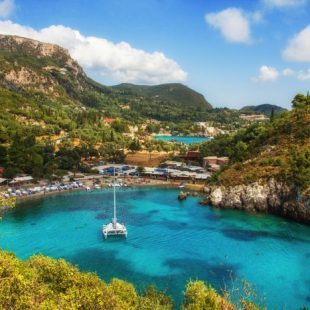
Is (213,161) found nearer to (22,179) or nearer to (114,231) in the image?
(22,179)

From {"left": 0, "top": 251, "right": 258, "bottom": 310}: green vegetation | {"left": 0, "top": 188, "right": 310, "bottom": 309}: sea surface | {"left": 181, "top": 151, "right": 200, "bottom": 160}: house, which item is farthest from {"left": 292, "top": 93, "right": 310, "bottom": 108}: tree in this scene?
{"left": 0, "top": 251, "right": 258, "bottom": 310}: green vegetation

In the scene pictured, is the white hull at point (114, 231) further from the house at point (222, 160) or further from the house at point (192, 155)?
the house at point (192, 155)

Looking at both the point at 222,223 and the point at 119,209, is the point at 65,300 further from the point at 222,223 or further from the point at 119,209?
the point at 119,209

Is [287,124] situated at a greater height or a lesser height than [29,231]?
greater

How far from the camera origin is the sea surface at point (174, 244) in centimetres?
3938

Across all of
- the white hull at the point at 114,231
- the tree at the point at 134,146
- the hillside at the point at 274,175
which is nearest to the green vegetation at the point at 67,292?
the white hull at the point at 114,231

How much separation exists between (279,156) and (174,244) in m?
32.4

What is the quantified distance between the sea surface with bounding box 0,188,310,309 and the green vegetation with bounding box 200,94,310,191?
7.73 meters

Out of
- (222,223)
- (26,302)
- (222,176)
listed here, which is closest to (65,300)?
(26,302)

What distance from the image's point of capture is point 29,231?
55.8 metres

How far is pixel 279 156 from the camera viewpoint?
71.8 metres

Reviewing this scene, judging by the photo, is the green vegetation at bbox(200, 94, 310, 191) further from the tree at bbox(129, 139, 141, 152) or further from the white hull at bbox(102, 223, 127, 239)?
the tree at bbox(129, 139, 141, 152)

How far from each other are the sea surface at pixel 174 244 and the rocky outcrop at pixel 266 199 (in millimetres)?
2252

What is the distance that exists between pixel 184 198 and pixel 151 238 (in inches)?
1025
